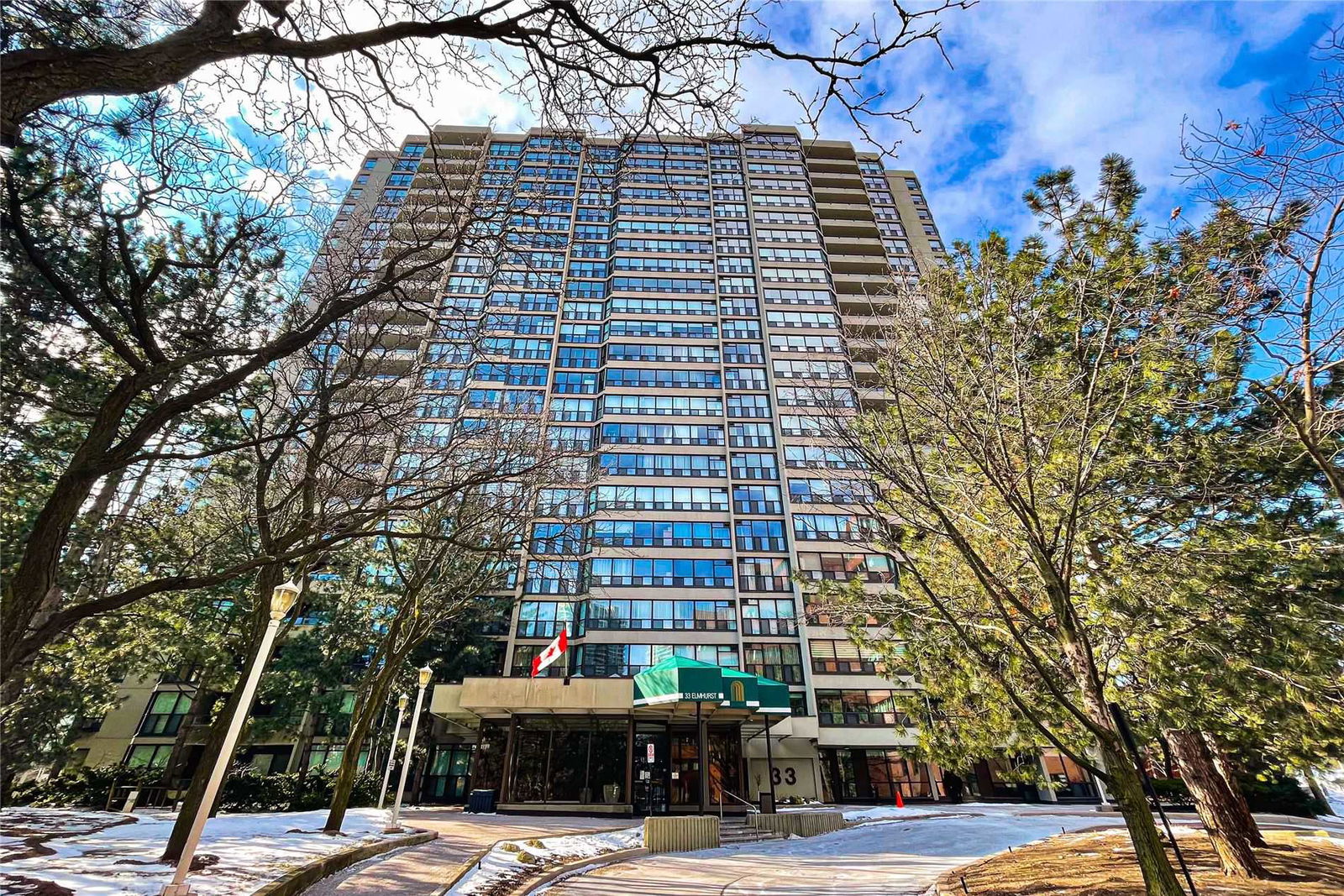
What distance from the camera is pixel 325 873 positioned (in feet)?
24.8

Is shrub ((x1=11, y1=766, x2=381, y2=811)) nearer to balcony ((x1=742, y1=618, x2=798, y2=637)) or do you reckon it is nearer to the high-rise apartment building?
the high-rise apartment building

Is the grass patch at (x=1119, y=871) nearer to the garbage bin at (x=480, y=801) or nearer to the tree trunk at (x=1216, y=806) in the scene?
the tree trunk at (x=1216, y=806)

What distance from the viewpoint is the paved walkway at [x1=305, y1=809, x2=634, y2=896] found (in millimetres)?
7031

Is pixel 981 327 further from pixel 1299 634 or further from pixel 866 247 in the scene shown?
pixel 866 247

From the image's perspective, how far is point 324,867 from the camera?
749cm

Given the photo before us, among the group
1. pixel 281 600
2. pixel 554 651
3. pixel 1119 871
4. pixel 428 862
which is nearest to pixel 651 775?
pixel 554 651

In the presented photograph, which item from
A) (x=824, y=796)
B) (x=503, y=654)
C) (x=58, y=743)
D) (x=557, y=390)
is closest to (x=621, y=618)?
(x=503, y=654)

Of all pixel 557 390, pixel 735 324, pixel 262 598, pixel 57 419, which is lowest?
pixel 262 598

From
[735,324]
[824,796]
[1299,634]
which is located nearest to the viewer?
[1299,634]

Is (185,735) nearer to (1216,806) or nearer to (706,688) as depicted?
(706,688)

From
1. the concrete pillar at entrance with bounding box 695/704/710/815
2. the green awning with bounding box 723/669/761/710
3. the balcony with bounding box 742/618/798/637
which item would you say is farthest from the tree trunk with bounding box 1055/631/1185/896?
the balcony with bounding box 742/618/798/637

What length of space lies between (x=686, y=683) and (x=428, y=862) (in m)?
9.16

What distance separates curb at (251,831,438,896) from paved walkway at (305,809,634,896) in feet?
0.38

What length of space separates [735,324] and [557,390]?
14.7 m
